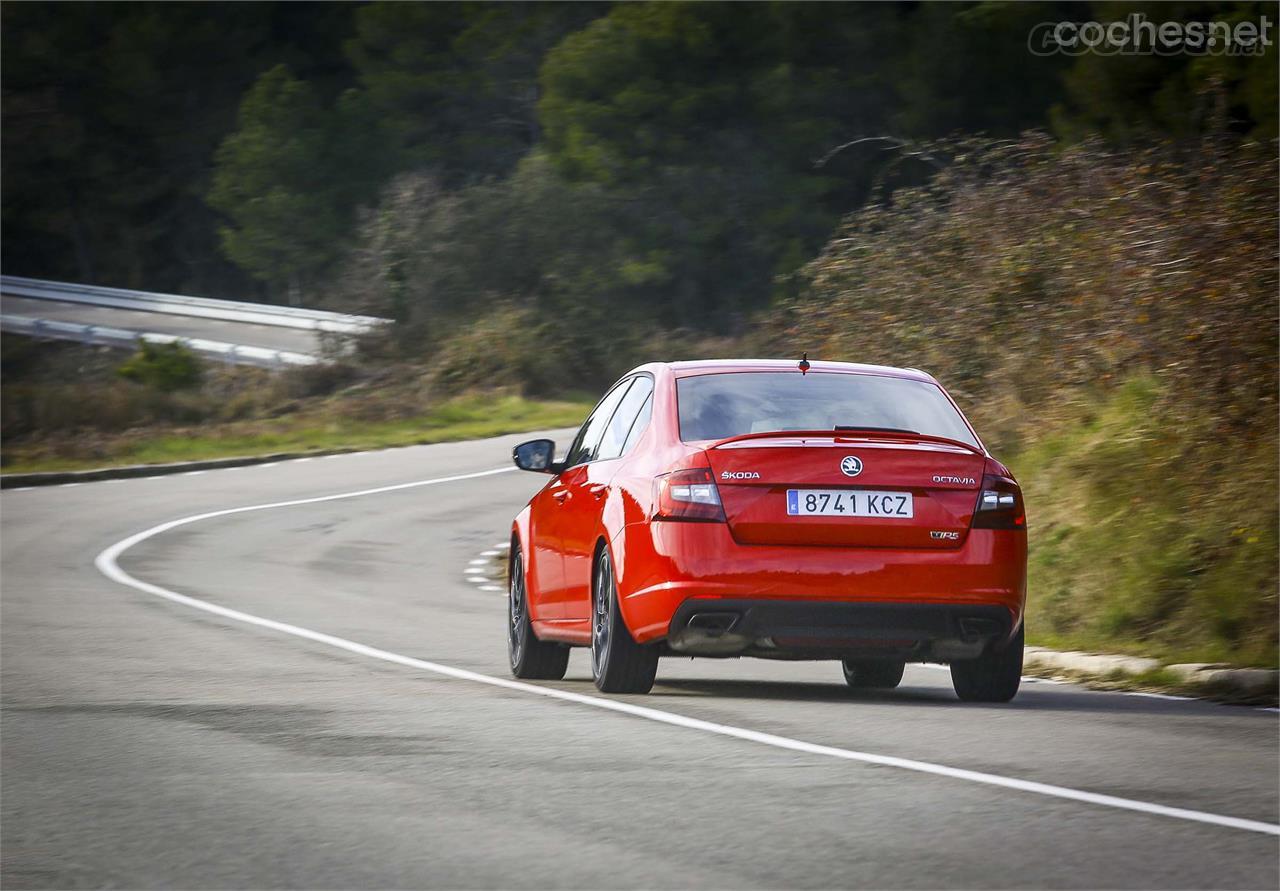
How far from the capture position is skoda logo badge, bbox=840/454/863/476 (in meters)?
9.05

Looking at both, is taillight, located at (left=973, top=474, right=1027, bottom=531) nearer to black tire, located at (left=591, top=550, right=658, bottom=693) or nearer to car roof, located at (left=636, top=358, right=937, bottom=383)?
car roof, located at (left=636, top=358, right=937, bottom=383)

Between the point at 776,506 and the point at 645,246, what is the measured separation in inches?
1961

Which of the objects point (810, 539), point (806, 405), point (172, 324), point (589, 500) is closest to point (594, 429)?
point (589, 500)

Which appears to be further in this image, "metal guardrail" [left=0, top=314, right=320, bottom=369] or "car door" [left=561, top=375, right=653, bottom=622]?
"metal guardrail" [left=0, top=314, right=320, bottom=369]

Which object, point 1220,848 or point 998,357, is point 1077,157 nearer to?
point 998,357

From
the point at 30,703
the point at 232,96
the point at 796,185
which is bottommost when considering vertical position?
the point at 30,703

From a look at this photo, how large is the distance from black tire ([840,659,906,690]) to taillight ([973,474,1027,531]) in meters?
1.97

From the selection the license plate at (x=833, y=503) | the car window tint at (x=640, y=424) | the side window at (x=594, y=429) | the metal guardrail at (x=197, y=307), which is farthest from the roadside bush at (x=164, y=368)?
the license plate at (x=833, y=503)

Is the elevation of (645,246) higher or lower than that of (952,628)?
higher

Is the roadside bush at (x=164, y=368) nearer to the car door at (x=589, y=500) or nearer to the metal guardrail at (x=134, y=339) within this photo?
the metal guardrail at (x=134, y=339)

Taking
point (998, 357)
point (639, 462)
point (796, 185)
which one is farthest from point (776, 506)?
point (796, 185)

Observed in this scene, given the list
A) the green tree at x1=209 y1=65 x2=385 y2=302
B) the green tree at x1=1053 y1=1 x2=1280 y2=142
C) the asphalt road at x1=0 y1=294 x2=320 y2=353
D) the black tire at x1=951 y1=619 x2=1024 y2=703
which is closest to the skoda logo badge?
the black tire at x1=951 y1=619 x2=1024 y2=703

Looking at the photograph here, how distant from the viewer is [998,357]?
18953 millimetres

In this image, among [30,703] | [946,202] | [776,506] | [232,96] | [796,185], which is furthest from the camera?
[232,96]
